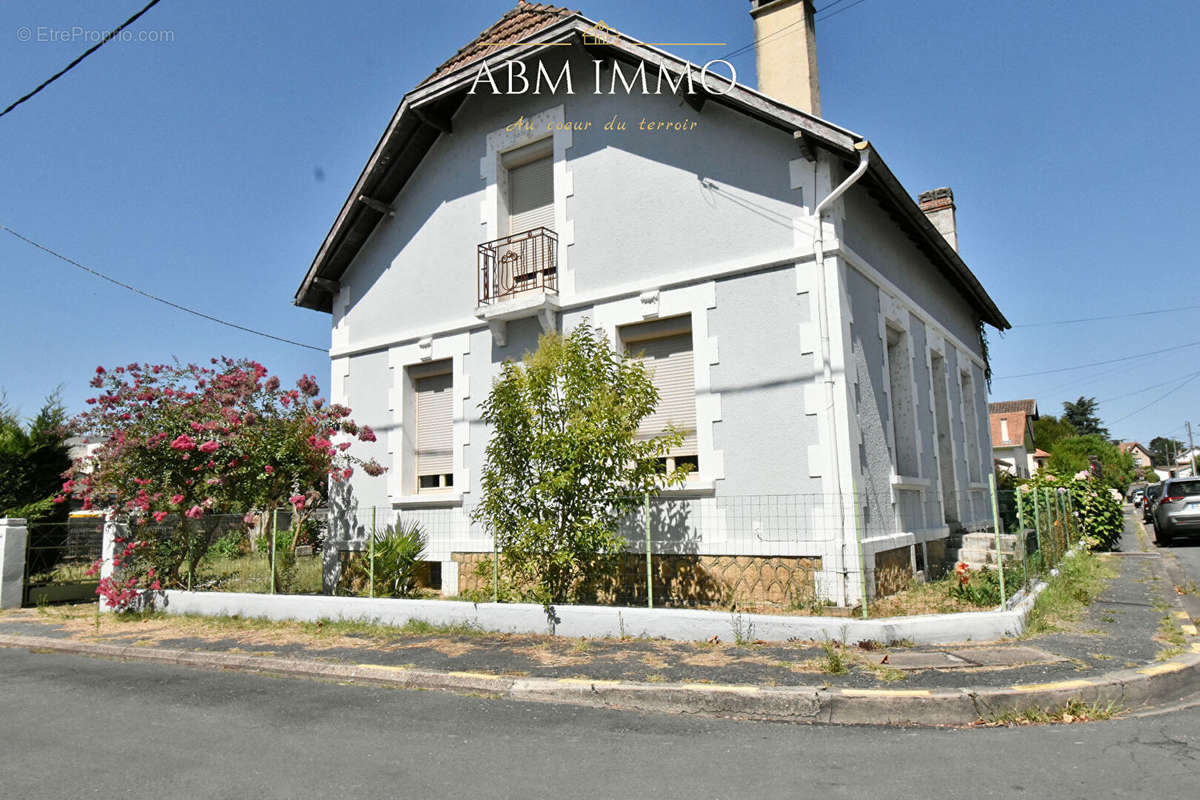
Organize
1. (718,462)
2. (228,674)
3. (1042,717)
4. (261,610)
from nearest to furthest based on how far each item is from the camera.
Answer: (1042,717), (228,674), (718,462), (261,610)

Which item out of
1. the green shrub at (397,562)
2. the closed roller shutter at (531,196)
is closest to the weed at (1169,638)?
the green shrub at (397,562)

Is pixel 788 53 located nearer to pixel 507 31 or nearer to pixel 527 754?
pixel 507 31

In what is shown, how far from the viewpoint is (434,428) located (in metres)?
11.0

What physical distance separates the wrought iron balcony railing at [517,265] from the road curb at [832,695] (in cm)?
538

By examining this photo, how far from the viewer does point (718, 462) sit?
27.5 feet

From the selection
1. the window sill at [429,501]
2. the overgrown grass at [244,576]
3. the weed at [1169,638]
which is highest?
the window sill at [429,501]

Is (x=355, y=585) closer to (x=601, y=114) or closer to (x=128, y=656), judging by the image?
(x=128, y=656)

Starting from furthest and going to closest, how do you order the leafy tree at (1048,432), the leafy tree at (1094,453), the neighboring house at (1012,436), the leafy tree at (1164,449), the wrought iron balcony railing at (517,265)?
the leafy tree at (1164,449) → the leafy tree at (1048,432) → the leafy tree at (1094,453) → the neighboring house at (1012,436) → the wrought iron balcony railing at (517,265)

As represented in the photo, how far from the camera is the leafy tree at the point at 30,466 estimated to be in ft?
43.2

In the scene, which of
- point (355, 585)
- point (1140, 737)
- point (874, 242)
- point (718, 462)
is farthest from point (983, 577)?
point (355, 585)

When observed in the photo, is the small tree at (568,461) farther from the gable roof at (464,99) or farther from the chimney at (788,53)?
the chimney at (788,53)

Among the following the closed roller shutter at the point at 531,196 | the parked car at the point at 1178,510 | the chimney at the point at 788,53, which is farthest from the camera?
the parked car at the point at 1178,510

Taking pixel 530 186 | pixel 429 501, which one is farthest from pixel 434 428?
pixel 530 186

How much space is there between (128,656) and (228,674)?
1839 millimetres
